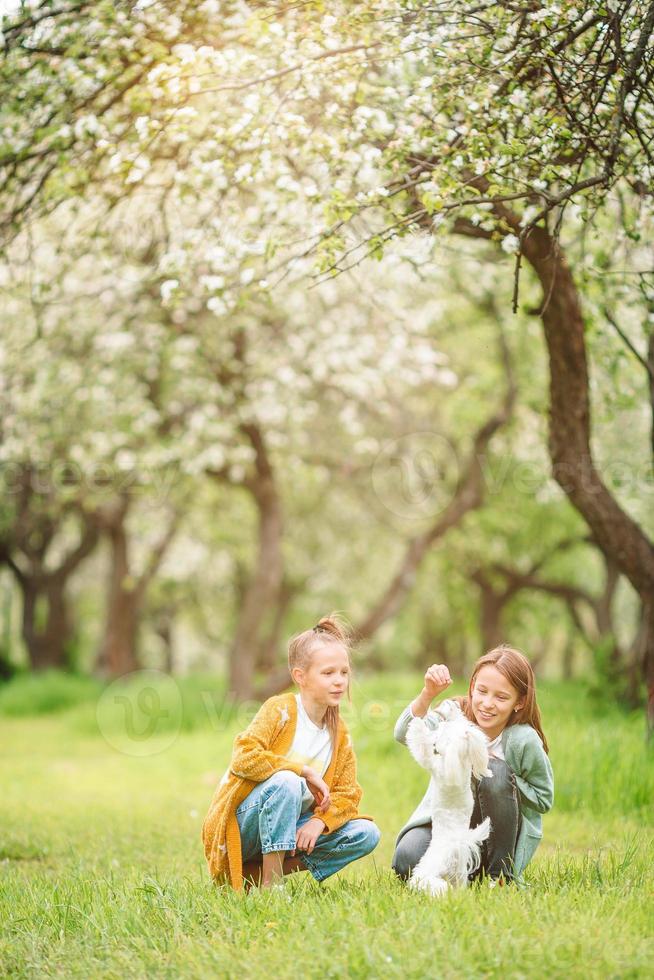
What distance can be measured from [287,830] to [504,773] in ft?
3.23

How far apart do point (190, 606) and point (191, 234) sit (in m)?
25.5

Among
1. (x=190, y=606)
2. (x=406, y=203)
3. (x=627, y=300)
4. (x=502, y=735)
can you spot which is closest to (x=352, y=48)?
(x=406, y=203)

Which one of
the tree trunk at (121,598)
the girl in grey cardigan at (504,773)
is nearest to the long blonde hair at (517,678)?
the girl in grey cardigan at (504,773)

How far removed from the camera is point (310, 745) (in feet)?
16.0

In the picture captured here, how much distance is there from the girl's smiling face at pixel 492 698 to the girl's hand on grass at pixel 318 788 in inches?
29.7

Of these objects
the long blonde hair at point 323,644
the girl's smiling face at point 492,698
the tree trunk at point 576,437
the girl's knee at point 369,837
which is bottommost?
the girl's knee at point 369,837

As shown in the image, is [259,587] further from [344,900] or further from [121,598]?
[344,900]

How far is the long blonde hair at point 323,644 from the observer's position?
483cm

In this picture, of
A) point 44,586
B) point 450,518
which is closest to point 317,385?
point 450,518

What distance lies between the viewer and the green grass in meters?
3.67

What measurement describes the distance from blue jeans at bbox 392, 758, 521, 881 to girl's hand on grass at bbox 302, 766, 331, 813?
1.34 feet

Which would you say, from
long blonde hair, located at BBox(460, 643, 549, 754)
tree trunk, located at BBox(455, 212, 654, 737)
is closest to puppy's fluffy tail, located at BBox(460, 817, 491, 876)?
long blonde hair, located at BBox(460, 643, 549, 754)

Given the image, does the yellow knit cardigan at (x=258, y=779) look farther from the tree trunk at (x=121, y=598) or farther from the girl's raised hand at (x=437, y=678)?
the tree trunk at (x=121, y=598)

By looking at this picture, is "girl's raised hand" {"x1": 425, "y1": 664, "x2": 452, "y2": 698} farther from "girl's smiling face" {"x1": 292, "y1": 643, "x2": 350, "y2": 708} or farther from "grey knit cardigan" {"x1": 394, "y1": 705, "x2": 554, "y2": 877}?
"girl's smiling face" {"x1": 292, "y1": 643, "x2": 350, "y2": 708}
